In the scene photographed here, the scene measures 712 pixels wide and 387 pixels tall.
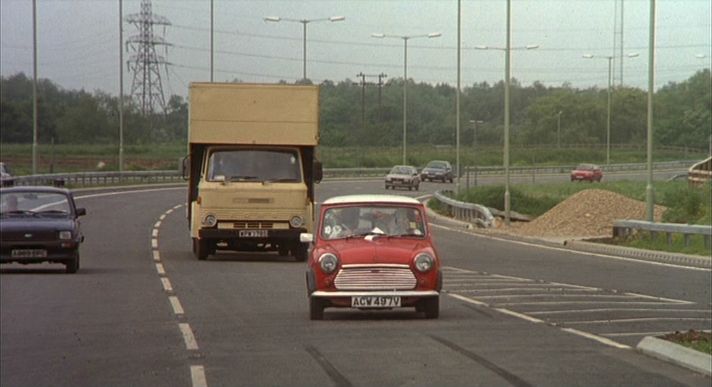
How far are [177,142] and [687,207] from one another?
2671 inches

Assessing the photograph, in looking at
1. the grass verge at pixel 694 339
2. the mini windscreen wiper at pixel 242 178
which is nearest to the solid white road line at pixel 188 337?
the grass verge at pixel 694 339

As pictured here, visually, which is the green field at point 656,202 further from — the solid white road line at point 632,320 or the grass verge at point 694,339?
the grass verge at point 694,339

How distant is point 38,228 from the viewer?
80.4 feet

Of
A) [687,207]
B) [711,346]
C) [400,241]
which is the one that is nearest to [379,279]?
[400,241]

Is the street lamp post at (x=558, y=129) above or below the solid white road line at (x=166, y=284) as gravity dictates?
above

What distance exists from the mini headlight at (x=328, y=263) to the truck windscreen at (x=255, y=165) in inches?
498

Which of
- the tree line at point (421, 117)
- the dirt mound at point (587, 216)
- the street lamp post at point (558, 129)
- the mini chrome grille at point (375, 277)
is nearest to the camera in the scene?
the mini chrome grille at point (375, 277)

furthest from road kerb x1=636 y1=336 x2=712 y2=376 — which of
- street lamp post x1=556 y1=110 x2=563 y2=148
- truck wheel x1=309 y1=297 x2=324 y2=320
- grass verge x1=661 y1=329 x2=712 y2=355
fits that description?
street lamp post x1=556 y1=110 x2=563 y2=148

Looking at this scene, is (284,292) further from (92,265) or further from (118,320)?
(92,265)

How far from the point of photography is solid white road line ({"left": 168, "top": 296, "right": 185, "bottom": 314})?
18.2m

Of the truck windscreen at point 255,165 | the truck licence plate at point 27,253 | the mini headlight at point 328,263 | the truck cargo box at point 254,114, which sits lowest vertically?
the truck licence plate at point 27,253

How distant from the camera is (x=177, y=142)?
106062 mm

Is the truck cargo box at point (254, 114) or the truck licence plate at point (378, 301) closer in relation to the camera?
the truck licence plate at point (378, 301)

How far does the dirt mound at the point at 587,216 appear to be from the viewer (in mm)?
44625
